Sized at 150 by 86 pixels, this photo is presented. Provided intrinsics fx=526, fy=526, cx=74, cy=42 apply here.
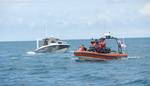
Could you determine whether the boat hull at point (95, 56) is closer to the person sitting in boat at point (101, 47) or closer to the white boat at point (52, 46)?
the person sitting in boat at point (101, 47)

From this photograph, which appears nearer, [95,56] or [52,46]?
[95,56]

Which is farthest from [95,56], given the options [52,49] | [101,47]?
[52,49]

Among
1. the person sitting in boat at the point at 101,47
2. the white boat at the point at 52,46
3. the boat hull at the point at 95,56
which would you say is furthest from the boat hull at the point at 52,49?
the person sitting in boat at the point at 101,47

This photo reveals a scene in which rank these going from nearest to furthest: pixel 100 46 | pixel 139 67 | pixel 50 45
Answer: pixel 139 67
pixel 100 46
pixel 50 45

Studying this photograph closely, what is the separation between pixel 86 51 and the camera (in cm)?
6384

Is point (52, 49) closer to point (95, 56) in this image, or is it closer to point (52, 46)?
point (52, 46)

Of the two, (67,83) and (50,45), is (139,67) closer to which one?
(67,83)

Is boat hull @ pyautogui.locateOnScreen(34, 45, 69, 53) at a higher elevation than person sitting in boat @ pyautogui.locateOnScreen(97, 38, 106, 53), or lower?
lower

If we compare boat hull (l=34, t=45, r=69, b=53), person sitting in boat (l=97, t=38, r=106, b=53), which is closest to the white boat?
boat hull (l=34, t=45, r=69, b=53)

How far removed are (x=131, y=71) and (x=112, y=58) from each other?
41.9 ft

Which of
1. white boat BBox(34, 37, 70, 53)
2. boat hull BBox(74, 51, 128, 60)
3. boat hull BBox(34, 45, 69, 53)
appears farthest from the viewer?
boat hull BBox(34, 45, 69, 53)

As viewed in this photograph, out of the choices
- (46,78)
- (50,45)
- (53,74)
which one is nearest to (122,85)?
(46,78)

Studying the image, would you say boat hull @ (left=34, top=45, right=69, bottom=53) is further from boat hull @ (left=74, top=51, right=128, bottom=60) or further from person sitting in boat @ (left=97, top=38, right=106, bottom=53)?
person sitting in boat @ (left=97, top=38, right=106, bottom=53)

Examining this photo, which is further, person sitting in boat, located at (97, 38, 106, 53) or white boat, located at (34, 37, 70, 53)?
white boat, located at (34, 37, 70, 53)
